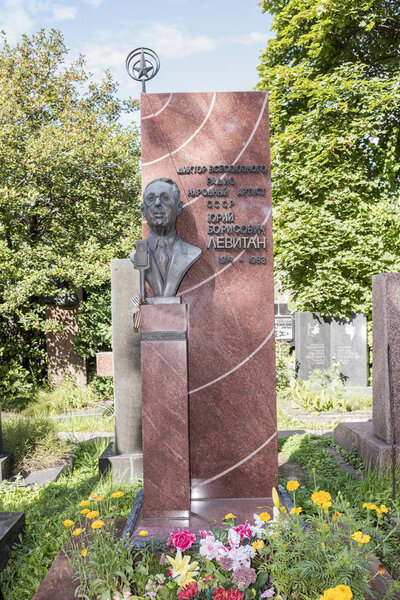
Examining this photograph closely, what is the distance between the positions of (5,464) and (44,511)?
1.09m

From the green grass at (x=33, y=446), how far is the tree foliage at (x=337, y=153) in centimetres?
711

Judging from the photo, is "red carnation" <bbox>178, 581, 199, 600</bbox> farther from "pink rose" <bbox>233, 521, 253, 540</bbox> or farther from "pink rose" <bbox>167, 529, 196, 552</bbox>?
"pink rose" <bbox>233, 521, 253, 540</bbox>

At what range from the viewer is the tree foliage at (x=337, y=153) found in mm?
10859

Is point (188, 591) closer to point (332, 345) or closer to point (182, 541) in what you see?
point (182, 541)

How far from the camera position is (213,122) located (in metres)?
4.07

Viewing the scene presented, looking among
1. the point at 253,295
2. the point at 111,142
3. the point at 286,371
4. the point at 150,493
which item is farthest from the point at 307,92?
the point at 150,493

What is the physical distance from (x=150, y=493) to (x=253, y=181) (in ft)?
9.11

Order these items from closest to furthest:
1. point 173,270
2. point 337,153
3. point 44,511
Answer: point 173,270 → point 44,511 → point 337,153

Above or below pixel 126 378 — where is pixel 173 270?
above

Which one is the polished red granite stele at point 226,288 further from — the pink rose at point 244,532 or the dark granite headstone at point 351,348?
the dark granite headstone at point 351,348

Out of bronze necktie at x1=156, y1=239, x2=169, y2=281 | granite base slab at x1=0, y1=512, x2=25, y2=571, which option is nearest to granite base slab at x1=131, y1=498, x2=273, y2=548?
granite base slab at x1=0, y1=512, x2=25, y2=571

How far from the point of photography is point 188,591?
7.34 ft

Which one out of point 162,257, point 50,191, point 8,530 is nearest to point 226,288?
point 162,257

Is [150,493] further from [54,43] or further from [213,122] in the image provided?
[54,43]
